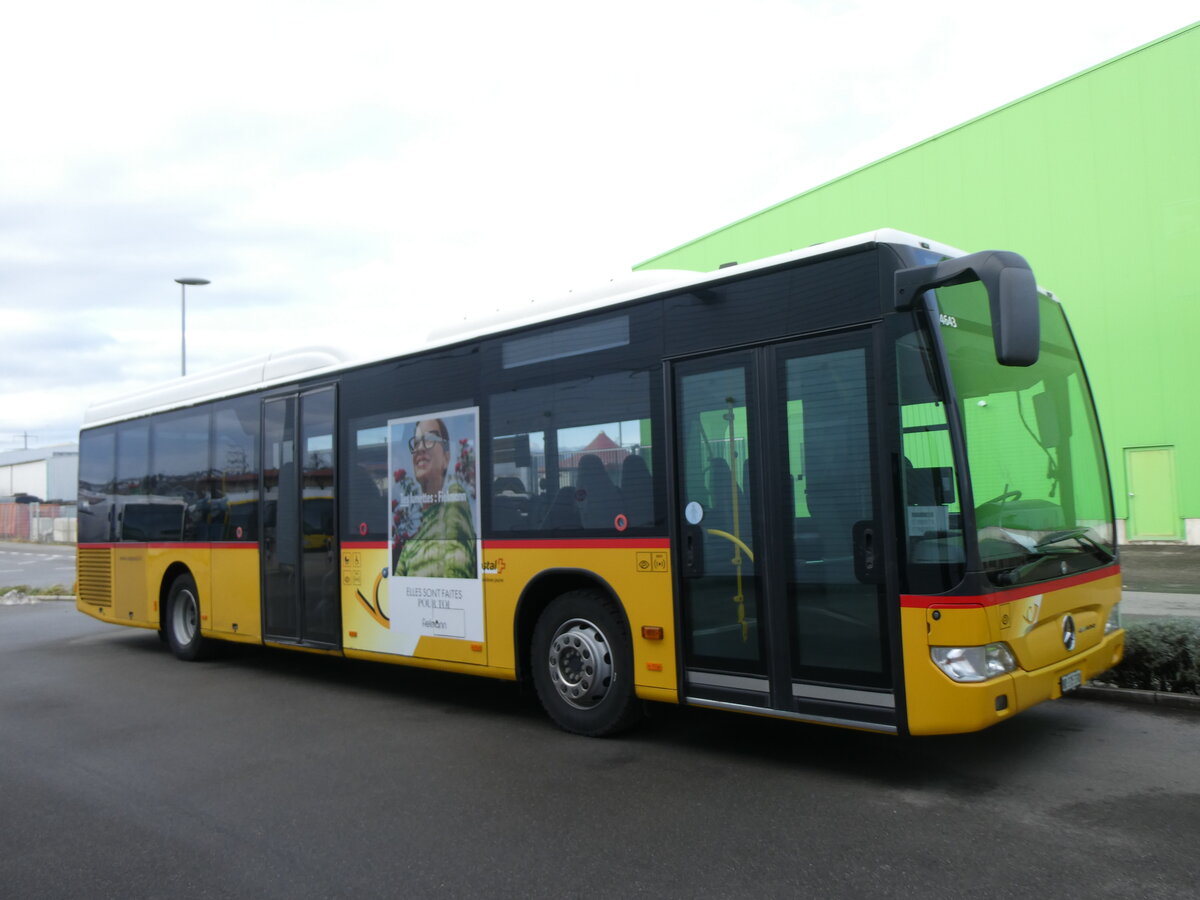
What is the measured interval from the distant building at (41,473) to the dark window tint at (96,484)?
6872cm

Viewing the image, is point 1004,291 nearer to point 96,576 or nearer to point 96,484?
point 96,484

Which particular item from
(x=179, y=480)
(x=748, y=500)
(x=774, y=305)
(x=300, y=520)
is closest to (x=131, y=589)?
(x=179, y=480)

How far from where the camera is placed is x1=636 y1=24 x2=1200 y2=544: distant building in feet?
66.7

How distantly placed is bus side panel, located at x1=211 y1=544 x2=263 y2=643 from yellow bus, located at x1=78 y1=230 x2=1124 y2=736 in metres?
1.15

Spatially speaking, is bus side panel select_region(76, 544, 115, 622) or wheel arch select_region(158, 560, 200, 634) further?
bus side panel select_region(76, 544, 115, 622)

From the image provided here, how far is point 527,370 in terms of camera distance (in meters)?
7.35

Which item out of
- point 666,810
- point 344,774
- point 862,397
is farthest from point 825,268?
point 344,774

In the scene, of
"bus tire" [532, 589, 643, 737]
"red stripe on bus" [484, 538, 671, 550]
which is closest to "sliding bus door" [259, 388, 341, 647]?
"red stripe on bus" [484, 538, 671, 550]

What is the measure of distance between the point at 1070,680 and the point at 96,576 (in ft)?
38.7

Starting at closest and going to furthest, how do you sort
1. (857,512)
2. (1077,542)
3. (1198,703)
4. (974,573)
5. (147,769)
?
(974,573)
(857,512)
(1077,542)
(147,769)
(1198,703)

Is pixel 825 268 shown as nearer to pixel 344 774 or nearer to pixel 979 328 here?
pixel 979 328

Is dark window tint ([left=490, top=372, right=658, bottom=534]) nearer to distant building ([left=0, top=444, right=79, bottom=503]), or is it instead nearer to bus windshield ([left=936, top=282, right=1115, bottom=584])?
bus windshield ([left=936, top=282, right=1115, bottom=584])

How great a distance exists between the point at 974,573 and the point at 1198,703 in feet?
10.9

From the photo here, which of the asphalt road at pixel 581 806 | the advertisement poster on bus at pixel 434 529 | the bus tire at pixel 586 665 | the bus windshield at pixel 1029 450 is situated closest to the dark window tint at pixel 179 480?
the asphalt road at pixel 581 806
